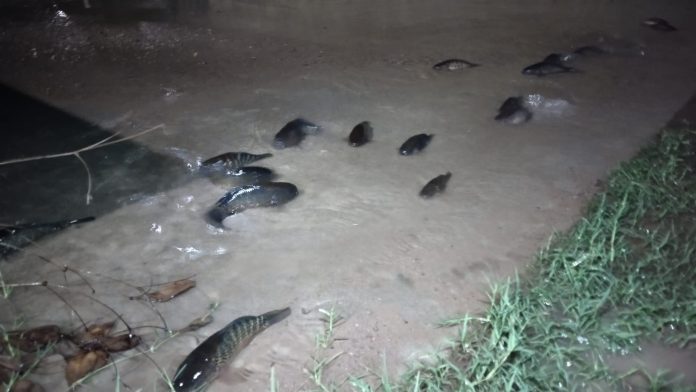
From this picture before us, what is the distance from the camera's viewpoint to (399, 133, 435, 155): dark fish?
16.4 ft

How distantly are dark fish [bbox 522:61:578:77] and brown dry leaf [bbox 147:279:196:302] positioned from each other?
4788mm

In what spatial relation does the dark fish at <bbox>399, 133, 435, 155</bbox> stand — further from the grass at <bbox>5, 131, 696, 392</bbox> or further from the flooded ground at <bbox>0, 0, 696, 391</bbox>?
the grass at <bbox>5, 131, 696, 392</bbox>

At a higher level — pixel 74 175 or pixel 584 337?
pixel 74 175

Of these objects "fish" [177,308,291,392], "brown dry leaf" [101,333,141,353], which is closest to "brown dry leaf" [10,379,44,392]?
"brown dry leaf" [101,333,141,353]

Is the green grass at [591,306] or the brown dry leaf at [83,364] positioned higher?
the brown dry leaf at [83,364]

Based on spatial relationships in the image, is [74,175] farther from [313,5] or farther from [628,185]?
[313,5]

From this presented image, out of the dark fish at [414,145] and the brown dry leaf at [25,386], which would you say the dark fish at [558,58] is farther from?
the brown dry leaf at [25,386]

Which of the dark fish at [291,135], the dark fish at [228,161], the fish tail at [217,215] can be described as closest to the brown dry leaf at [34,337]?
the fish tail at [217,215]

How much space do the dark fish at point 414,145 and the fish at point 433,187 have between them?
593 millimetres

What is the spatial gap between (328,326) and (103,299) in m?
1.50

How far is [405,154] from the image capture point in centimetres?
501

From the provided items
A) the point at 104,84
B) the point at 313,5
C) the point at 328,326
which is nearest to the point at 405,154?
the point at 328,326

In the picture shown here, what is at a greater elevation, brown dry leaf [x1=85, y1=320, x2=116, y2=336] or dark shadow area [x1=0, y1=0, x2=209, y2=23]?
dark shadow area [x1=0, y1=0, x2=209, y2=23]

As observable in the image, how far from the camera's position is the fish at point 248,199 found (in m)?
4.25
